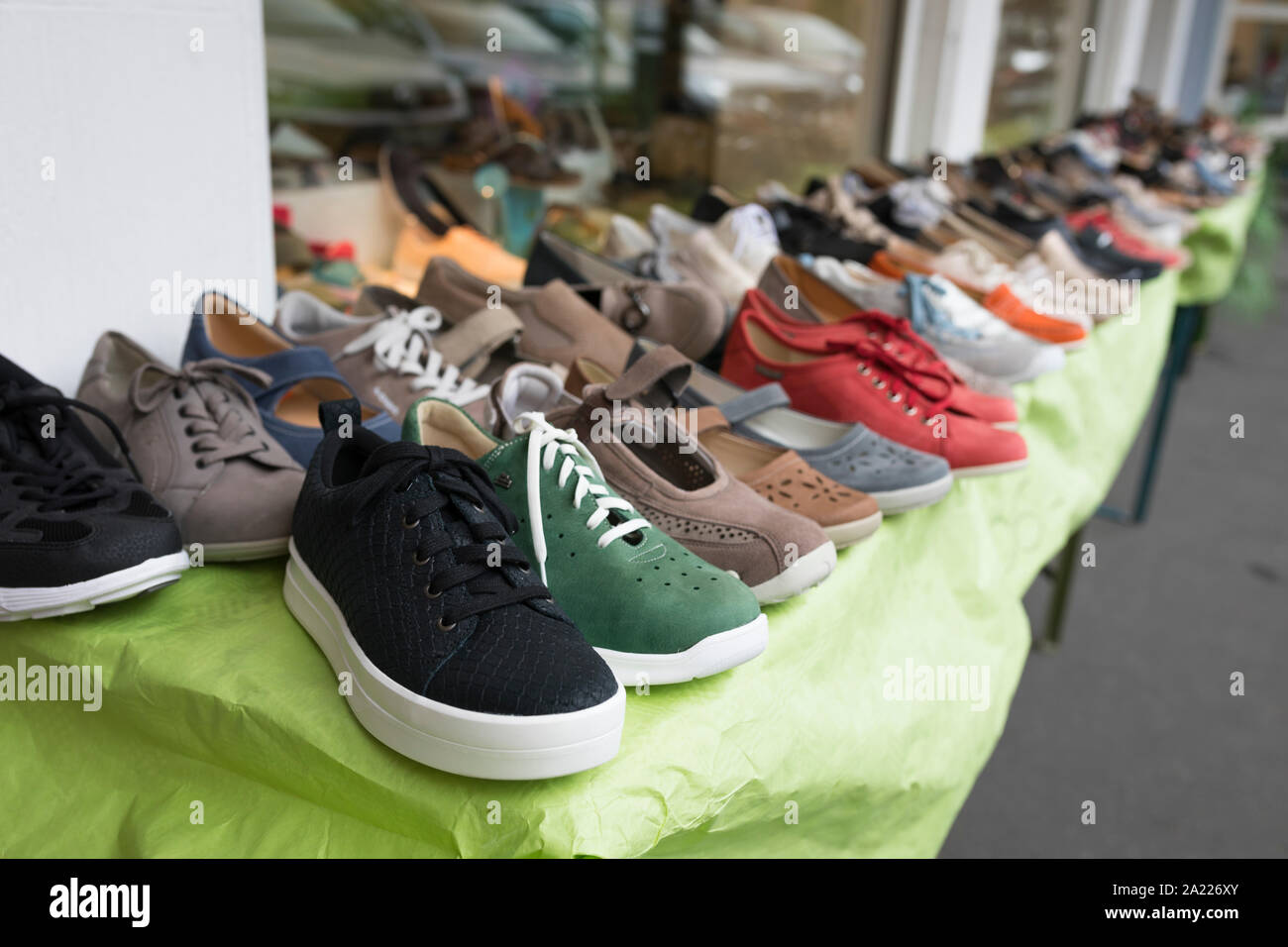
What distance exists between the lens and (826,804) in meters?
0.81

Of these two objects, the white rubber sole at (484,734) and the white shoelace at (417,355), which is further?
the white shoelace at (417,355)

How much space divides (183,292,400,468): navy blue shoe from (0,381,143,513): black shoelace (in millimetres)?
122

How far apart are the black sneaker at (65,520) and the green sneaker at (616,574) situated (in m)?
0.19

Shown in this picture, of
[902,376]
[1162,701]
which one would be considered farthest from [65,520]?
[1162,701]

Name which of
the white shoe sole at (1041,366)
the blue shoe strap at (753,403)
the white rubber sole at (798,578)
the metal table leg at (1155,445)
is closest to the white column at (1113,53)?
the metal table leg at (1155,445)

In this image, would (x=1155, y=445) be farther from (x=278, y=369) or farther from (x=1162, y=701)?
(x=278, y=369)

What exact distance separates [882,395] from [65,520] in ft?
2.47

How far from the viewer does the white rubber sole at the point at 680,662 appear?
2.09 ft

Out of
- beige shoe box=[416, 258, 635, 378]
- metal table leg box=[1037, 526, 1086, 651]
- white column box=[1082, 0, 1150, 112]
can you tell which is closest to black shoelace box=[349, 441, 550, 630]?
beige shoe box=[416, 258, 635, 378]

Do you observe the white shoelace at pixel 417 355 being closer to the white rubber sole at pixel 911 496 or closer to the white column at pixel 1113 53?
the white rubber sole at pixel 911 496

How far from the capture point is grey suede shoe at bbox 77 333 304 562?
76 centimetres

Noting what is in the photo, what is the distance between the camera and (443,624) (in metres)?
0.58
